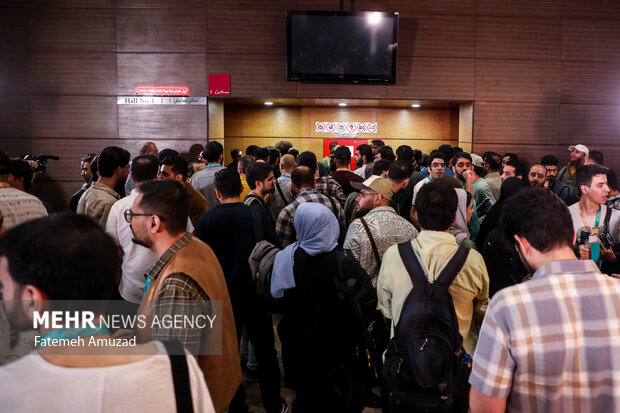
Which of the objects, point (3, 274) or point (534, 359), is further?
point (534, 359)

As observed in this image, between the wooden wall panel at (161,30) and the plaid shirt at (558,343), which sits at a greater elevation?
the wooden wall panel at (161,30)

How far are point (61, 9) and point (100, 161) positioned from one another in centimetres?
510

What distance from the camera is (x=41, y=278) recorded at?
1135 millimetres

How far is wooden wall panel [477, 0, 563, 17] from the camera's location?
25.5 feet

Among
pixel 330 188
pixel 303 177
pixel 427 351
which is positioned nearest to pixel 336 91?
pixel 330 188

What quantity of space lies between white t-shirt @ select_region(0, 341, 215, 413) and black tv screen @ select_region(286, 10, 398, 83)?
264 inches

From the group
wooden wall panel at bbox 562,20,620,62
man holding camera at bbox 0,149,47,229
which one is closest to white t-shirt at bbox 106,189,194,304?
man holding camera at bbox 0,149,47,229

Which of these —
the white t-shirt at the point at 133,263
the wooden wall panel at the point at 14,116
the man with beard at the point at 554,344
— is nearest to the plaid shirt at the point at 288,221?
the white t-shirt at the point at 133,263

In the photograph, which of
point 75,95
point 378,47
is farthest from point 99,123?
point 378,47

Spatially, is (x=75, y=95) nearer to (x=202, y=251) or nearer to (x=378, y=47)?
(x=378, y=47)

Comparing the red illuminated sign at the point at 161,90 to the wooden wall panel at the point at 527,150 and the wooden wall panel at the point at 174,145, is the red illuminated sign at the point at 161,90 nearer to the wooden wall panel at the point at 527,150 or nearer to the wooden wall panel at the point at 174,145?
the wooden wall panel at the point at 174,145

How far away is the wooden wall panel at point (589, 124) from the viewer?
805cm

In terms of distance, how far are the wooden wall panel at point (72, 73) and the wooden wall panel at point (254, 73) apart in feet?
4.98

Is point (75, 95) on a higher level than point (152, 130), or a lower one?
higher
